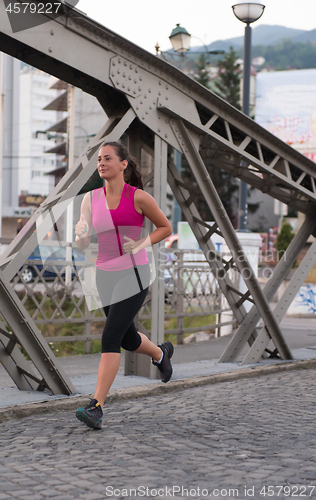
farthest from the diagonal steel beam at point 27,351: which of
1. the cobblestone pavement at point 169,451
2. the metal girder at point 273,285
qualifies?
the metal girder at point 273,285

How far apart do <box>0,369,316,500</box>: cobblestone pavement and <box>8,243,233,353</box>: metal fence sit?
1.73m

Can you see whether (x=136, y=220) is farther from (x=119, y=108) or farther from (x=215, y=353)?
(x=215, y=353)

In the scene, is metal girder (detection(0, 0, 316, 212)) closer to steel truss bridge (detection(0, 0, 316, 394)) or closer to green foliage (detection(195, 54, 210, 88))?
steel truss bridge (detection(0, 0, 316, 394))

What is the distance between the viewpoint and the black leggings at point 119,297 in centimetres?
470

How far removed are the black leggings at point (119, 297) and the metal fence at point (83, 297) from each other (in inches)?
68.6

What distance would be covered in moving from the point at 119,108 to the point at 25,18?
1.44m

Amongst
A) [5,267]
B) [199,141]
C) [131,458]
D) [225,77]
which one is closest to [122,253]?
Answer: [5,267]

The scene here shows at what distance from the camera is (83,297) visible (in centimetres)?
971

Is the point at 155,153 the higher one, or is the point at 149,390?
the point at 155,153

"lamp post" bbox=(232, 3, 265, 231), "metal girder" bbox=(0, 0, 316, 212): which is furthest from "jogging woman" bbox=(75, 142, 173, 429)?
"lamp post" bbox=(232, 3, 265, 231)

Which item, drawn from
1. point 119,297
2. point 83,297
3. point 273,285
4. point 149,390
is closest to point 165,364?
point 149,390

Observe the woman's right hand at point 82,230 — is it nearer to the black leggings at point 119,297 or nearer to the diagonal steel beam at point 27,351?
the black leggings at point 119,297

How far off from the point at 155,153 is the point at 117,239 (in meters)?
1.84

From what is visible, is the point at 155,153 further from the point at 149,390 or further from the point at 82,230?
the point at 149,390
